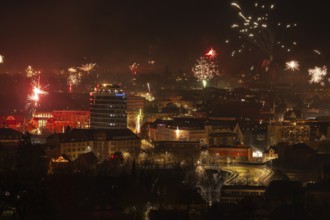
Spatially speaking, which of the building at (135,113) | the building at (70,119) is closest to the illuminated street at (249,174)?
the building at (135,113)

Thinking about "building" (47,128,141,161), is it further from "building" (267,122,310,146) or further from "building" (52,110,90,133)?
"building" (52,110,90,133)

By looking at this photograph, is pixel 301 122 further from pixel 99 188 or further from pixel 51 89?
pixel 51 89

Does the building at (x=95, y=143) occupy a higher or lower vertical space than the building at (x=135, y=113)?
lower

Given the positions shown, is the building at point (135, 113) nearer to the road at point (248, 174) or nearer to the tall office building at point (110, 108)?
the tall office building at point (110, 108)

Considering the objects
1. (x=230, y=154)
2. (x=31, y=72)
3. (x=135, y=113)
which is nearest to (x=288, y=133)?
(x=230, y=154)

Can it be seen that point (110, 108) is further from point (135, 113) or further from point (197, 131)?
point (135, 113)

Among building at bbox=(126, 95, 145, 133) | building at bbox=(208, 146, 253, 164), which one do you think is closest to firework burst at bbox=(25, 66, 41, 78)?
building at bbox=(126, 95, 145, 133)

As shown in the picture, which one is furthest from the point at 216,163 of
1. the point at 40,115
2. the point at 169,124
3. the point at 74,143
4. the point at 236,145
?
the point at 40,115
